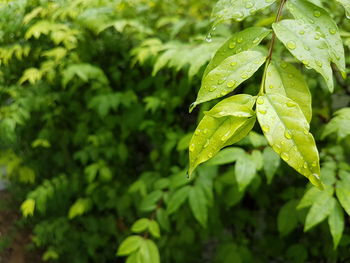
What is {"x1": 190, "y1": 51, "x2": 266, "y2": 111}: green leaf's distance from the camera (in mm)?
535

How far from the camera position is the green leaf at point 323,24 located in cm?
56

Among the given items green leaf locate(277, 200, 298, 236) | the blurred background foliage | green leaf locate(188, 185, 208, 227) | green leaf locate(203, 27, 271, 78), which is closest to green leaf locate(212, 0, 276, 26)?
green leaf locate(203, 27, 271, 78)

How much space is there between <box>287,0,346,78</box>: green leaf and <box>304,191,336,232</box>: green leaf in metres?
0.55

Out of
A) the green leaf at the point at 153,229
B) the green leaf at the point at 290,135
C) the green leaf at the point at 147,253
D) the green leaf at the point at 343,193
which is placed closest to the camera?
the green leaf at the point at 290,135

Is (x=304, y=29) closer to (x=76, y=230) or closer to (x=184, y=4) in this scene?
(x=184, y=4)

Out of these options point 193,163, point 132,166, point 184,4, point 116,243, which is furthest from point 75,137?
point 193,163

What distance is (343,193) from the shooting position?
0.97 m

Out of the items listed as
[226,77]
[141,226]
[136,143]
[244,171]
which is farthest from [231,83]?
[136,143]

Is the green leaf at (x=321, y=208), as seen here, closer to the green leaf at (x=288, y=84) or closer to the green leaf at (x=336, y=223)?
the green leaf at (x=336, y=223)

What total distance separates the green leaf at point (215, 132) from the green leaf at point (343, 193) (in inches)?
23.0

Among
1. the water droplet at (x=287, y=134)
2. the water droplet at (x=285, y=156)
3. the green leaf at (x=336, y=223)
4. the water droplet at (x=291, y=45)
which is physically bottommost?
the green leaf at (x=336, y=223)

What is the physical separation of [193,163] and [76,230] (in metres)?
2.06

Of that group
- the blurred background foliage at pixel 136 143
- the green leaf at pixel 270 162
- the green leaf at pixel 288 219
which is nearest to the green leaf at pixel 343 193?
the blurred background foliage at pixel 136 143

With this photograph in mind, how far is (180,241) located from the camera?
193 cm
